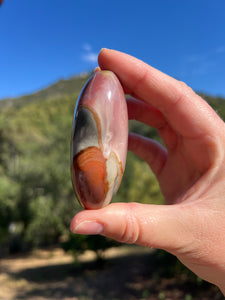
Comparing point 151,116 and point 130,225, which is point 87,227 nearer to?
point 130,225

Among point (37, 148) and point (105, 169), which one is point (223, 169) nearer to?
point (105, 169)

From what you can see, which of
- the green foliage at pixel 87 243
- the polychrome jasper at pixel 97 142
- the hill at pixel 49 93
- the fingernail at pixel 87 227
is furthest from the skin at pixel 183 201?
the hill at pixel 49 93

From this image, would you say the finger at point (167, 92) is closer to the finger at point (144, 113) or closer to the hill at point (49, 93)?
the finger at point (144, 113)

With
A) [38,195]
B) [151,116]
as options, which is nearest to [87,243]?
[38,195]

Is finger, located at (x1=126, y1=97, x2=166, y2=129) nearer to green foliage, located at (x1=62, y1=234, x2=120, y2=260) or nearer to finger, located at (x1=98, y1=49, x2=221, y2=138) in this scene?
finger, located at (x1=98, y1=49, x2=221, y2=138)

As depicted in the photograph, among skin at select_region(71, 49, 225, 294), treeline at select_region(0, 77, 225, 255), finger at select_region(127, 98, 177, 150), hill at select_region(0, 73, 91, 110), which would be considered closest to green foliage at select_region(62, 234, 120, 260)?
treeline at select_region(0, 77, 225, 255)

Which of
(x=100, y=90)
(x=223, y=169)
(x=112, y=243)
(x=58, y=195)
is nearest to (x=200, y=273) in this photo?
(x=223, y=169)
